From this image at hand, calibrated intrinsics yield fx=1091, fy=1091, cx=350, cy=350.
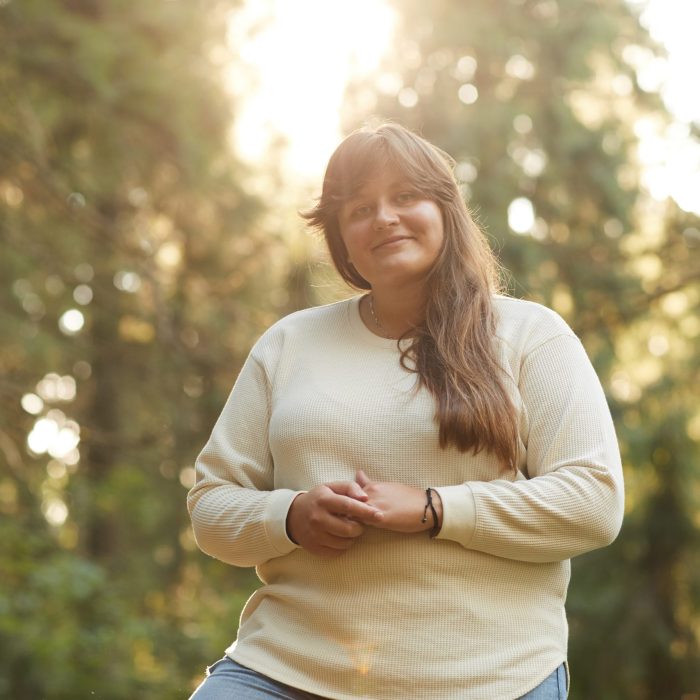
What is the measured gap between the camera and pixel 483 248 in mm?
2691

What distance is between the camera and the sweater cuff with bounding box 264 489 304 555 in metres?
2.32

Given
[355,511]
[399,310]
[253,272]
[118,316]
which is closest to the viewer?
[355,511]

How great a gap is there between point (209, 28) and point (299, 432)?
222 inches

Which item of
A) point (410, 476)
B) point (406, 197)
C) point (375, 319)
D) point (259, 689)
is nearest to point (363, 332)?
point (375, 319)

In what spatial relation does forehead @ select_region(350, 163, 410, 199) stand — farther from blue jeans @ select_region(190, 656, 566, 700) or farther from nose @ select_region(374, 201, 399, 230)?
blue jeans @ select_region(190, 656, 566, 700)

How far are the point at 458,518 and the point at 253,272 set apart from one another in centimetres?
715

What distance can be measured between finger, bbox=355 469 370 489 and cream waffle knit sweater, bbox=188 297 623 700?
→ 72mm

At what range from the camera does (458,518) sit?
7.15 feet

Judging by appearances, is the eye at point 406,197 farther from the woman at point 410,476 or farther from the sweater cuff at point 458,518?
the sweater cuff at point 458,518

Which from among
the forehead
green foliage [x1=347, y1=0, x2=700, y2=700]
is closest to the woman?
the forehead

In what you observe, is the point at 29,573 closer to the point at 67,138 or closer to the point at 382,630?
the point at 67,138

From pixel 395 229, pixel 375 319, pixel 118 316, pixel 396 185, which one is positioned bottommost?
pixel 118 316

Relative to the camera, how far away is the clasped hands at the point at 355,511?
217cm

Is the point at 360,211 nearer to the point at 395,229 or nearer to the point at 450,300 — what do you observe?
the point at 395,229
